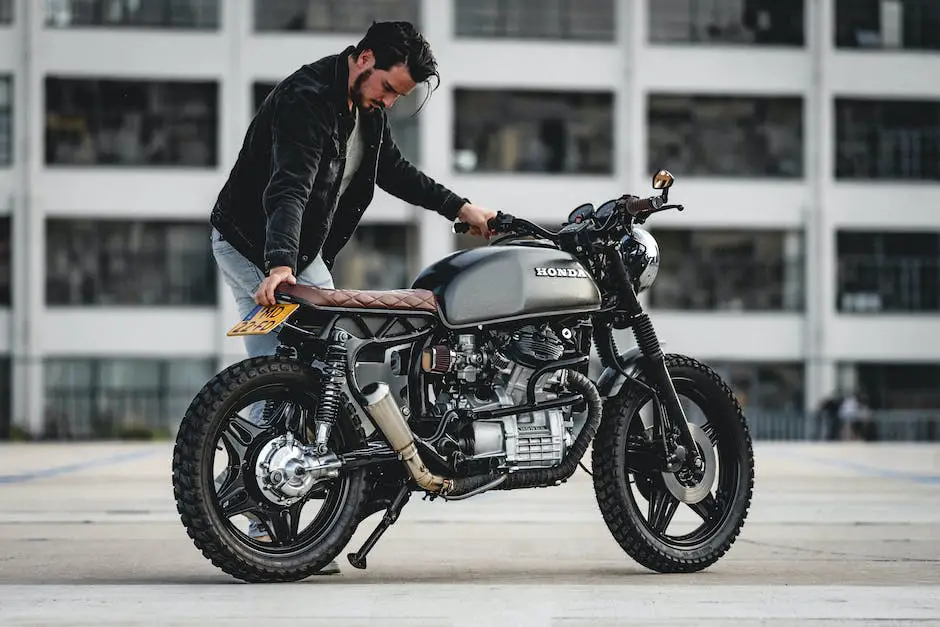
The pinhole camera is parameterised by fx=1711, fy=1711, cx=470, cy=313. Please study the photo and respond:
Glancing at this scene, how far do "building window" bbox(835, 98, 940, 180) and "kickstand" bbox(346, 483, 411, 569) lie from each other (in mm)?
39124

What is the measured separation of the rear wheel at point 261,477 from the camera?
5.79m

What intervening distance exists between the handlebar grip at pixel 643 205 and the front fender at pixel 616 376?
540 millimetres

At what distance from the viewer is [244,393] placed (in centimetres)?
585

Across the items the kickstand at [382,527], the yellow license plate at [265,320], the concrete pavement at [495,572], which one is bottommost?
the concrete pavement at [495,572]

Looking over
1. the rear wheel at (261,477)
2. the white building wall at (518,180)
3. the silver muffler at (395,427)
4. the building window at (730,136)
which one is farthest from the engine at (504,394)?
the building window at (730,136)

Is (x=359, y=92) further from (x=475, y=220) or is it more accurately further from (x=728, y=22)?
(x=728, y=22)

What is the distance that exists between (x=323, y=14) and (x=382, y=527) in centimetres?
3736

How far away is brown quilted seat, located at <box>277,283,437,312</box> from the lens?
6020 millimetres

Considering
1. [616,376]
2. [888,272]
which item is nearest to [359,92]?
[616,376]

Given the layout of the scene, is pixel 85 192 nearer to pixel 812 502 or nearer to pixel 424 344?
pixel 812 502

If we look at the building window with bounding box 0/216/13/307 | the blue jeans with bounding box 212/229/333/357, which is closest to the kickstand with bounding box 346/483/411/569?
the blue jeans with bounding box 212/229/333/357

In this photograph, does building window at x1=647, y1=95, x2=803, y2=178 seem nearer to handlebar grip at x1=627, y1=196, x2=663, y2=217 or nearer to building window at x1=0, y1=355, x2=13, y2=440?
building window at x1=0, y1=355, x2=13, y2=440

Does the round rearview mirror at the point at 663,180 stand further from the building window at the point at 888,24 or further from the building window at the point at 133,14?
the building window at the point at 888,24

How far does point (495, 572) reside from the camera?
678 centimetres
